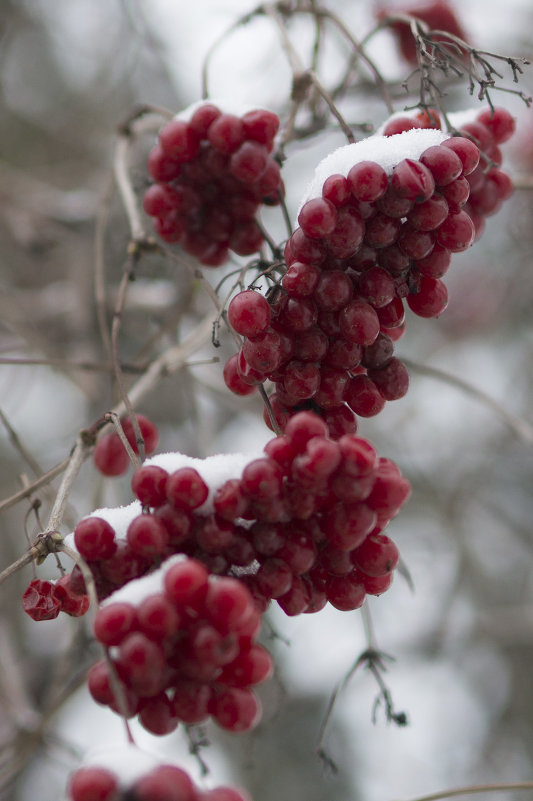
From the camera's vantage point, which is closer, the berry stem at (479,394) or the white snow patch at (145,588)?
the white snow patch at (145,588)

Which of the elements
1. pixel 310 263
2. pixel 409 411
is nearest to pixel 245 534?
pixel 310 263

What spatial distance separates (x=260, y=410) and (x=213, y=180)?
52.5 inches

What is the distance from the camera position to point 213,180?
113 centimetres

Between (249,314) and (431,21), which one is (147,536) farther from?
(431,21)

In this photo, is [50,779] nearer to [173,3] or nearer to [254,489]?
[254,489]

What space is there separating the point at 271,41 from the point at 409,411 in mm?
1625

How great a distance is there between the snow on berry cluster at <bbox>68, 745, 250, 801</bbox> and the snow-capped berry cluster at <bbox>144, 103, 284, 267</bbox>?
77cm

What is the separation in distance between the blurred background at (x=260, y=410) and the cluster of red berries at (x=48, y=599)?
0.95 m

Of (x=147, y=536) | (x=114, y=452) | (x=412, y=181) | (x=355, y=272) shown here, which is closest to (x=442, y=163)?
(x=412, y=181)

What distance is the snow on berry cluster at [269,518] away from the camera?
0.71 metres

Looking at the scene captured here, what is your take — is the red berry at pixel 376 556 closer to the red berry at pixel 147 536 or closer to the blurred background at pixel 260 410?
the red berry at pixel 147 536

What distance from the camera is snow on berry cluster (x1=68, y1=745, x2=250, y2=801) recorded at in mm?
565

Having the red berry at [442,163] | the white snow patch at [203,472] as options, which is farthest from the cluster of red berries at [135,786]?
the red berry at [442,163]

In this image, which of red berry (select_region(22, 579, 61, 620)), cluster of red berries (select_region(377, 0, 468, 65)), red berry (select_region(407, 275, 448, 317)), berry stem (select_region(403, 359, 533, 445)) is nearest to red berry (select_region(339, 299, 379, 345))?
red berry (select_region(407, 275, 448, 317))
